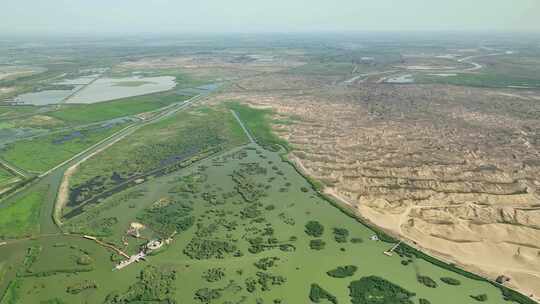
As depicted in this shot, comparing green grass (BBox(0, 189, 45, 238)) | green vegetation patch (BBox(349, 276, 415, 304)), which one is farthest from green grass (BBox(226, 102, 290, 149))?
green grass (BBox(0, 189, 45, 238))

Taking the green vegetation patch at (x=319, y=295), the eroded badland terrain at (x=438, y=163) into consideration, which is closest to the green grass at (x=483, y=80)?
the eroded badland terrain at (x=438, y=163)

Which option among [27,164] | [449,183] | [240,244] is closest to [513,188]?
[449,183]

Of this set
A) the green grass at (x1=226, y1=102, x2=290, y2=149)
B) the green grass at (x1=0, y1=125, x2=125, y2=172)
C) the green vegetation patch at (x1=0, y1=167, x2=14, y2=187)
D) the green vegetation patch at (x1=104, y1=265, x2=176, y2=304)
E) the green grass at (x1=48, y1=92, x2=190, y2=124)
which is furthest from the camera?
the green grass at (x1=48, y1=92, x2=190, y2=124)

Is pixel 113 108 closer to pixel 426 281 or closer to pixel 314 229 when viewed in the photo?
pixel 314 229

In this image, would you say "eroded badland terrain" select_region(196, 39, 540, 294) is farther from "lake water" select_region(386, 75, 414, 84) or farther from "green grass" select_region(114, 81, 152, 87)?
"green grass" select_region(114, 81, 152, 87)

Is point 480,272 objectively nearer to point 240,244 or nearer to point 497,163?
point 240,244

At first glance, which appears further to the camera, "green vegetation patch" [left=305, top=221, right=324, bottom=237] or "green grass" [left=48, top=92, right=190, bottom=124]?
"green grass" [left=48, top=92, right=190, bottom=124]

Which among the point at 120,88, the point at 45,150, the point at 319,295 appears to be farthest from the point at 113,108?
the point at 319,295
